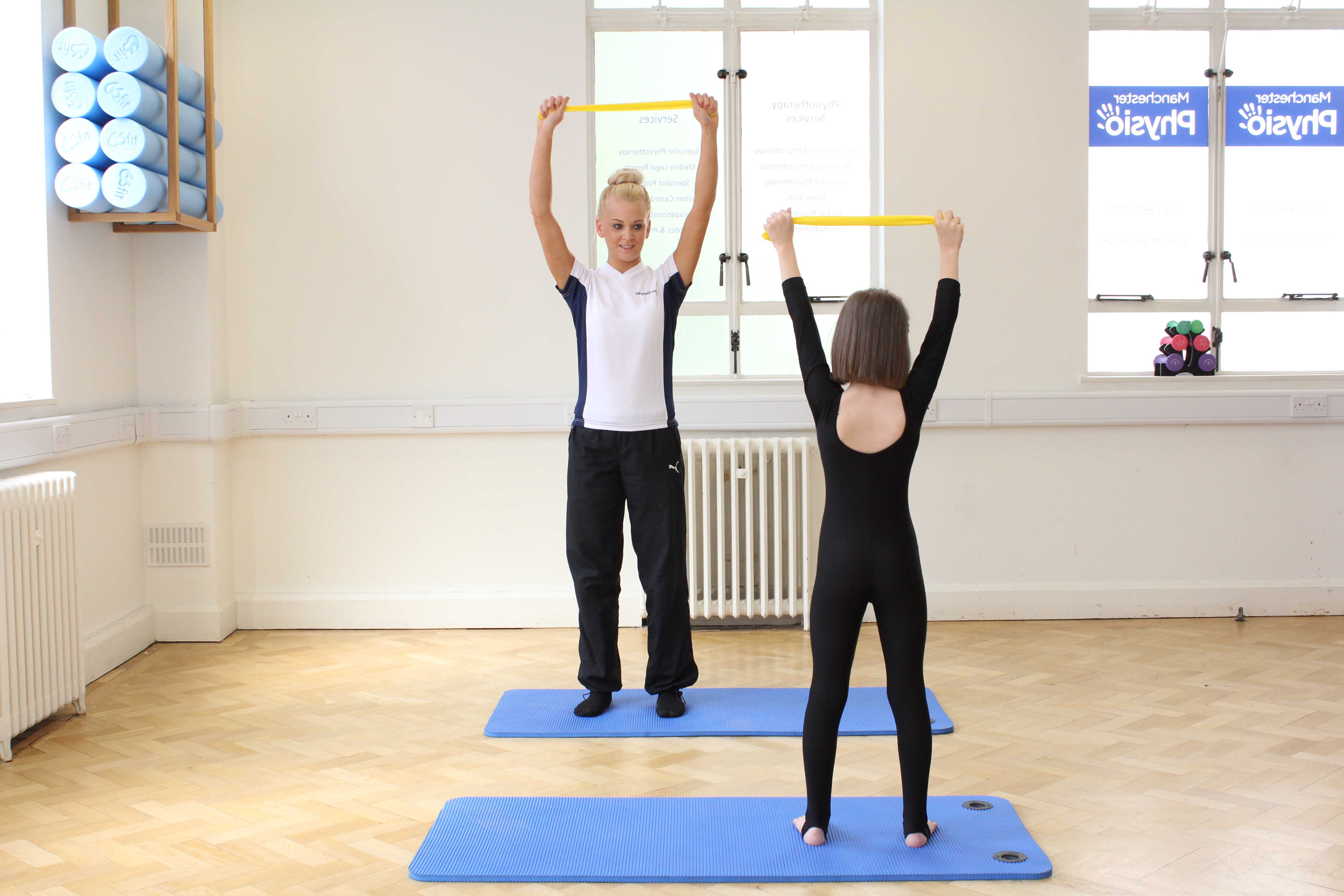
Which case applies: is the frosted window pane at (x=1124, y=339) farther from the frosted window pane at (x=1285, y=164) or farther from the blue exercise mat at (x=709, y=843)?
the blue exercise mat at (x=709, y=843)

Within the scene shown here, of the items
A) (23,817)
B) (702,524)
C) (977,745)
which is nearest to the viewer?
(23,817)

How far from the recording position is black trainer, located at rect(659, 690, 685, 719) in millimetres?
3229

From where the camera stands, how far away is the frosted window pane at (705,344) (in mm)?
4609

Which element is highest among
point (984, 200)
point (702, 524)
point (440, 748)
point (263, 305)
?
point (984, 200)

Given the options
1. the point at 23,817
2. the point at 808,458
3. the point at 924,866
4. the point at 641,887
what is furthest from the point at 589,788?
the point at 808,458

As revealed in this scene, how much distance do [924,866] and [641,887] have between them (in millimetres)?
568

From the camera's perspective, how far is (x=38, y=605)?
3141mm

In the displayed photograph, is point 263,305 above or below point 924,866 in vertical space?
above

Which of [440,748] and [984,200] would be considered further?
[984,200]

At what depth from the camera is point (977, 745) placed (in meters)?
2.98

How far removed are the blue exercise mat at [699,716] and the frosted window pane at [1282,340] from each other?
2.28 meters

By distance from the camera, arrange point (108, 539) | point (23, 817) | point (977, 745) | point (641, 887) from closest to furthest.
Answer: point (641, 887), point (23, 817), point (977, 745), point (108, 539)

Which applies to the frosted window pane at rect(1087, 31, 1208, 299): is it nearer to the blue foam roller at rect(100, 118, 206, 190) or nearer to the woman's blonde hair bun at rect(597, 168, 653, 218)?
the woman's blonde hair bun at rect(597, 168, 653, 218)

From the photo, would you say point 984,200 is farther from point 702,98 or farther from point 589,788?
point 589,788
